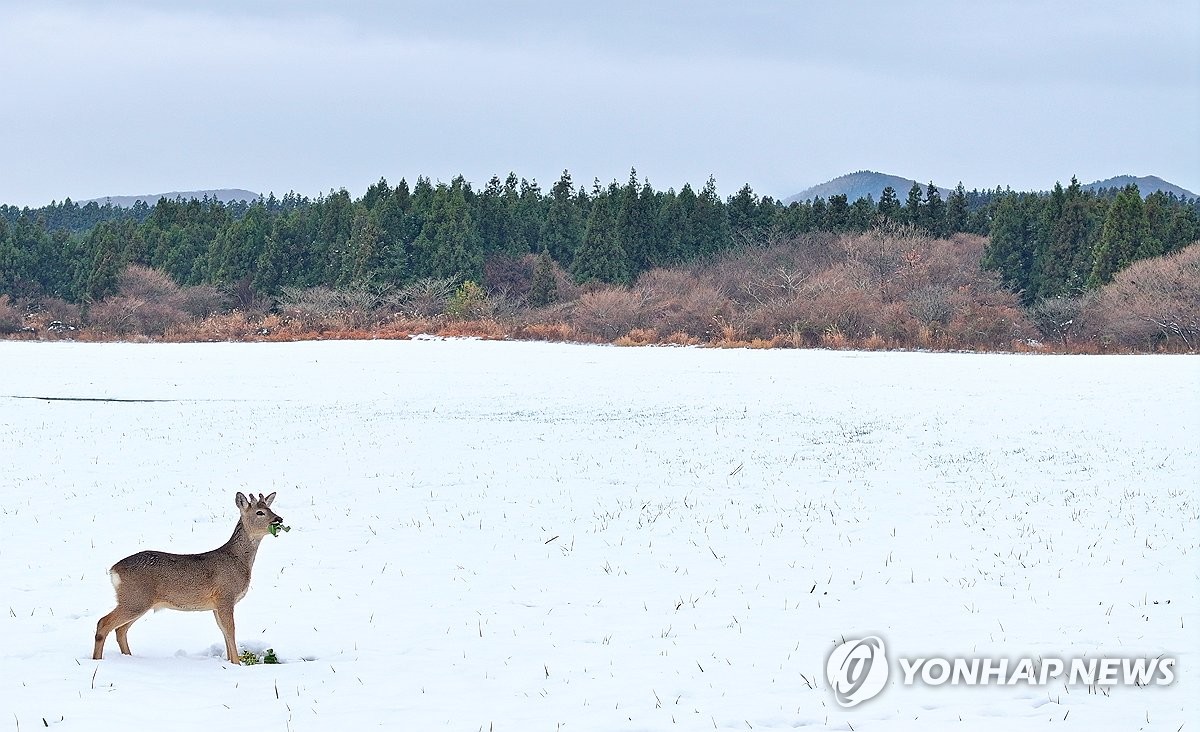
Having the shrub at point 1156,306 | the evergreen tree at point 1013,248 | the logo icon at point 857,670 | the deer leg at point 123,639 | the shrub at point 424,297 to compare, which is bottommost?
the logo icon at point 857,670

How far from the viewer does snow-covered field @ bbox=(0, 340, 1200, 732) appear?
25.8ft

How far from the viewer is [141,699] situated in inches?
301

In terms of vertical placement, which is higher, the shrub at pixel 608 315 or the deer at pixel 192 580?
the shrub at pixel 608 315

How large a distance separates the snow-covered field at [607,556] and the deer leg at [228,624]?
17 centimetres

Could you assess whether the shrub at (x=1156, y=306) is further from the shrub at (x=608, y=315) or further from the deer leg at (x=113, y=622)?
the deer leg at (x=113, y=622)

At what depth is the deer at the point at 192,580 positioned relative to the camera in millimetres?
7969

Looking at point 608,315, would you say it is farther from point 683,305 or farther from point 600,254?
point 600,254

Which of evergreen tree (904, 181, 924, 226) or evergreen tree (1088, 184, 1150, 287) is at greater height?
evergreen tree (904, 181, 924, 226)

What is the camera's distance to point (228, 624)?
329 inches

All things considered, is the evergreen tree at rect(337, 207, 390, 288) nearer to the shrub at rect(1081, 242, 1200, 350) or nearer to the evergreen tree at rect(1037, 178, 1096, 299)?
the evergreen tree at rect(1037, 178, 1096, 299)

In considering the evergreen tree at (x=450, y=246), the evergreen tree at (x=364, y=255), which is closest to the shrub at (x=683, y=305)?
the evergreen tree at (x=450, y=246)

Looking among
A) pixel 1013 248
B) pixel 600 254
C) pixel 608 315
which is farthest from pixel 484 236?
pixel 1013 248

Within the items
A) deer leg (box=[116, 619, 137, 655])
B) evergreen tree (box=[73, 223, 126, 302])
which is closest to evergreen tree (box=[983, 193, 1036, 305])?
evergreen tree (box=[73, 223, 126, 302])

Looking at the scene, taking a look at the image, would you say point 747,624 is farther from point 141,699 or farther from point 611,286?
point 611,286
